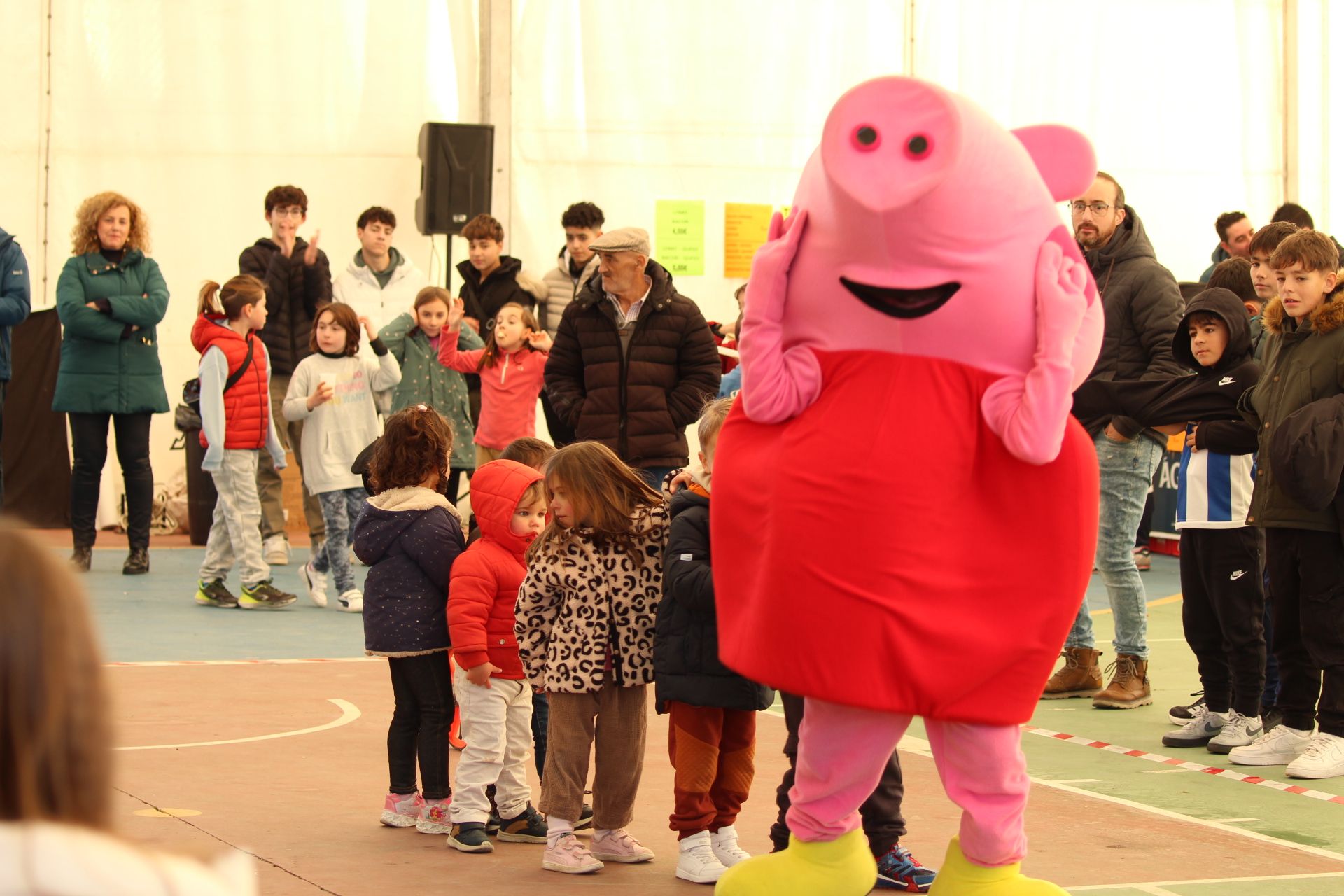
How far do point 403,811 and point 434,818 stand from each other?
0.38 feet

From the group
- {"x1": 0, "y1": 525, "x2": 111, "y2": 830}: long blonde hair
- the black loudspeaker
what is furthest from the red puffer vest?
{"x1": 0, "y1": 525, "x2": 111, "y2": 830}: long blonde hair

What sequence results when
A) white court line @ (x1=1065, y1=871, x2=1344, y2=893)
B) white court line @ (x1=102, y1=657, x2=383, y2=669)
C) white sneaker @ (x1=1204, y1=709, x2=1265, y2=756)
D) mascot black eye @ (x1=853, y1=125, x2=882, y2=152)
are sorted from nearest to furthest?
1. mascot black eye @ (x1=853, y1=125, x2=882, y2=152)
2. white court line @ (x1=1065, y1=871, x2=1344, y2=893)
3. white sneaker @ (x1=1204, y1=709, x2=1265, y2=756)
4. white court line @ (x1=102, y1=657, x2=383, y2=669)

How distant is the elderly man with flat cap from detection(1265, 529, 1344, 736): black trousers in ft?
9.19

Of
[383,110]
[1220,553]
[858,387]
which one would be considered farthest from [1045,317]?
[383,110]

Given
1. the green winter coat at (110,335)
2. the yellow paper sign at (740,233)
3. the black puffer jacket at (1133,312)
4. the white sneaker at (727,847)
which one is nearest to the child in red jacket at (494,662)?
the white sneaker at (727,847)

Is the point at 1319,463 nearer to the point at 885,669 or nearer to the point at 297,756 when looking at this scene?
the point at 885,669

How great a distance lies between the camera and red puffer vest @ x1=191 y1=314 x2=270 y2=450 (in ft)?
31.8

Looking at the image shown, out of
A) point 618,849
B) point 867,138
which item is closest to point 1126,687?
point 618,849

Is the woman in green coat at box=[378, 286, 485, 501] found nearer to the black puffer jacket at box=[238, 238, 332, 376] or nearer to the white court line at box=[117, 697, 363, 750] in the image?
the black puffer jacket at box=[238, 238, 332, 376]

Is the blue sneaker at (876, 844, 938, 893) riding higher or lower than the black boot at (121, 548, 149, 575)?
lower

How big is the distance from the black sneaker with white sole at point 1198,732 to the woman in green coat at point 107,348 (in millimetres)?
6379

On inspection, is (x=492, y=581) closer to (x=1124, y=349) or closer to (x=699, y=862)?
(x=699, y=862)

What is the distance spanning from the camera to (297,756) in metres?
6.24

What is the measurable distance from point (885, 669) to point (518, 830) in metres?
1.89
